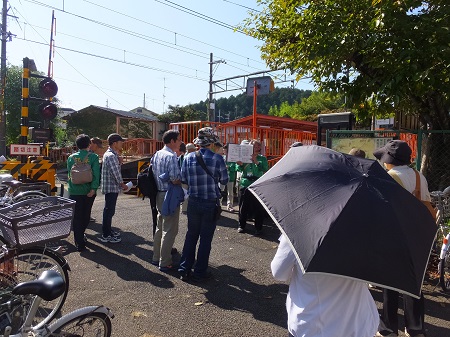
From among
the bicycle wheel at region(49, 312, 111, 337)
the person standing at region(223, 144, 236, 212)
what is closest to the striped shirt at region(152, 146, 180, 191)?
the bicycle wheel at region(49, 312, 111, 337)

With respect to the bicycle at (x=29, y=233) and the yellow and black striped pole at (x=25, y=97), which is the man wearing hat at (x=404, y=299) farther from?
the yellow and black striped pole at (x=25, y=97)

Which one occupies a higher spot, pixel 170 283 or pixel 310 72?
pixel 310 72

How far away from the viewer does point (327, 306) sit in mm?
2016

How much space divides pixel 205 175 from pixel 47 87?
5.83m

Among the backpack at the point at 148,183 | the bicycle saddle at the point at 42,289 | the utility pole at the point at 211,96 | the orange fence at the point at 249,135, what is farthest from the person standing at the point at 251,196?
the utility pole at the point at 211,96

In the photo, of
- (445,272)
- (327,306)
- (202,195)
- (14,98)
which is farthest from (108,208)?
(14,98)

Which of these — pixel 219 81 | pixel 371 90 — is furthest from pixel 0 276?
pixel 219 81

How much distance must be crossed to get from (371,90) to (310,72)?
108 centimetres

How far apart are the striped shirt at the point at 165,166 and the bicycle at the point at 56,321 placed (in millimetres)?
2361

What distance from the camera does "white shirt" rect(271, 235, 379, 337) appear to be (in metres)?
2.02

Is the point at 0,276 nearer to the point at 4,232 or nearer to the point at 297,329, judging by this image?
the point at 4,232

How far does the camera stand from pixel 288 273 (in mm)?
2148

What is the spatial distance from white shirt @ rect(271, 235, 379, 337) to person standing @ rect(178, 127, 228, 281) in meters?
2.61

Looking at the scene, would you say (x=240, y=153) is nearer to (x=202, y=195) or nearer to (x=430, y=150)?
(x=202, y=195)
